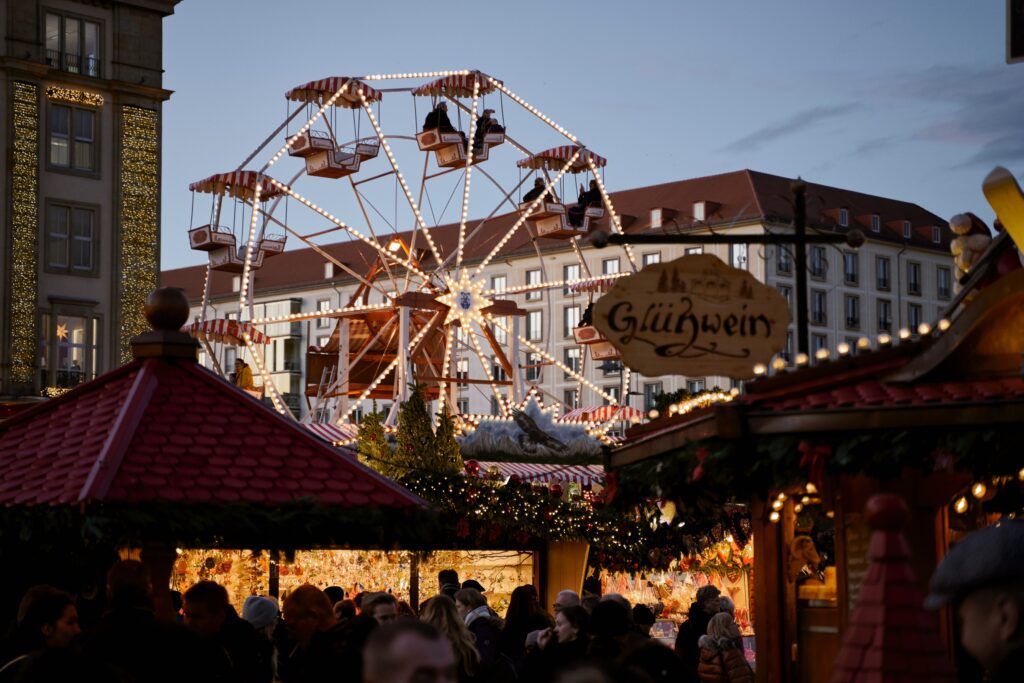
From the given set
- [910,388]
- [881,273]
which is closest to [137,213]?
[910,388]

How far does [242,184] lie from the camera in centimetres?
3422

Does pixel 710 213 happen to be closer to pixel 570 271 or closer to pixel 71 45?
pixel 570 271

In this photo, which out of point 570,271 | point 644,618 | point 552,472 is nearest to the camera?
point 644,618

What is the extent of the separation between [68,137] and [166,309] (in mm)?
28577

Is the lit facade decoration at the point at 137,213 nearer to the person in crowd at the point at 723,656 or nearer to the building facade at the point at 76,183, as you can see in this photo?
the building facade at the point at 76,183

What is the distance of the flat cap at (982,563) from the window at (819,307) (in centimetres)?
7816

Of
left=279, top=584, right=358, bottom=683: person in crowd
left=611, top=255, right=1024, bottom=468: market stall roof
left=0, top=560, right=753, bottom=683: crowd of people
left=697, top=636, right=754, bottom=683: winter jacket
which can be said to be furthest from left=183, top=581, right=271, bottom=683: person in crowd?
left=697, top=636, right=754, bottom=683: winter jacket

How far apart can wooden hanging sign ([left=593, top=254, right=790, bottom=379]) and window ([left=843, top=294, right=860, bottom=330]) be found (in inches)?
2959

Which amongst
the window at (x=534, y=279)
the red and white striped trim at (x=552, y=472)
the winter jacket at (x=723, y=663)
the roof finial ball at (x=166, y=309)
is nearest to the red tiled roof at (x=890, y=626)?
the roof finial ball at (x=166, y=309)

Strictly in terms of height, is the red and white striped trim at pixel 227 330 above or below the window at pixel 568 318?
below

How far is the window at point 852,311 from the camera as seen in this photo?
83.6 m

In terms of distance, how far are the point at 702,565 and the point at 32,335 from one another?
19252mm

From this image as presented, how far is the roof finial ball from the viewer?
7941 millimetres

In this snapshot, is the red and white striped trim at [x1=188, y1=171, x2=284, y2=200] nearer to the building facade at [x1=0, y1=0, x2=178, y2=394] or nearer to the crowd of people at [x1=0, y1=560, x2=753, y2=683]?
the building facade at [x1=0, y1=0, x2=178, y2=394]
